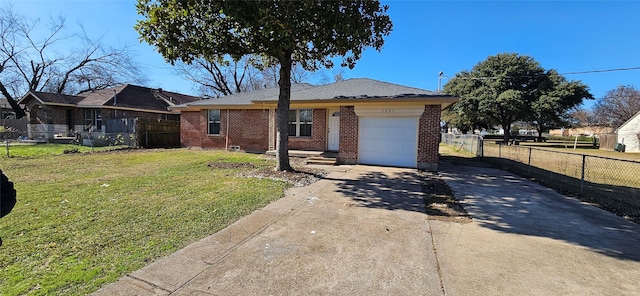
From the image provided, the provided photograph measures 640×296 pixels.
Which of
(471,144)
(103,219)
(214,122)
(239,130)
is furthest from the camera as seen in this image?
(471,144)

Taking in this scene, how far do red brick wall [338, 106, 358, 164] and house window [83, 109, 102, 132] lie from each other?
816 inches

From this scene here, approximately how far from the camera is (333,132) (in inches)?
489

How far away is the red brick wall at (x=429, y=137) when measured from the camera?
31.5 ft

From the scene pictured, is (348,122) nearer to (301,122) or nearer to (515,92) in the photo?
(301,122)

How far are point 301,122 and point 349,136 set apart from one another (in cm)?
313

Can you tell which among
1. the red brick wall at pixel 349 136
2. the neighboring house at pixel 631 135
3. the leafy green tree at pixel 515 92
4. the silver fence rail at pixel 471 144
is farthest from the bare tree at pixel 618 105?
the red brick wall at pixel 349 136

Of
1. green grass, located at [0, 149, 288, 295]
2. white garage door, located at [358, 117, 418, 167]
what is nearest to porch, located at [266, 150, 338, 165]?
white garage door, located at [358, 117, 418, 167]

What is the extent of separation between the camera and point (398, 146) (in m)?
10.2

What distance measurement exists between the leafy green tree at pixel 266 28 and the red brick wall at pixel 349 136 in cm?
231

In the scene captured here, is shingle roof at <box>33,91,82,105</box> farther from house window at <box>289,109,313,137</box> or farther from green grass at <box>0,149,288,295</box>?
house window at <box>289,109,313,137</box>

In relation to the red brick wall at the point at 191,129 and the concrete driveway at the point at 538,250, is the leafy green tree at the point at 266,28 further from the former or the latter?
the red brick wall at the point at 191,129

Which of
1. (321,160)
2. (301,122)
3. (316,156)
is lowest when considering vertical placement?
(321,160)

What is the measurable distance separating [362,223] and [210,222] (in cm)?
240

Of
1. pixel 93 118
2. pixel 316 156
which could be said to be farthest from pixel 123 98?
pixel 316 156
